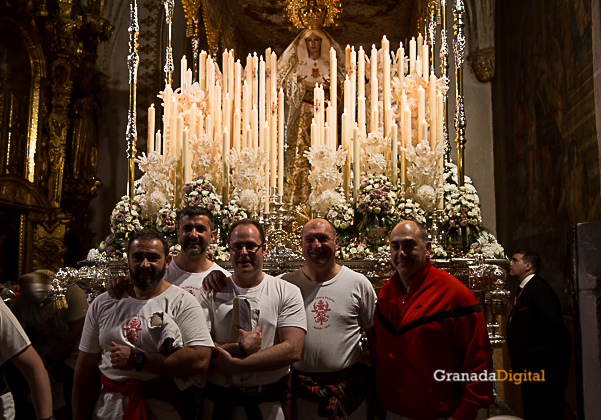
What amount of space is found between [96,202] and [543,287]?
6.73 m

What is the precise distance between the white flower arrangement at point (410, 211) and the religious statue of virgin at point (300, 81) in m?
1.77

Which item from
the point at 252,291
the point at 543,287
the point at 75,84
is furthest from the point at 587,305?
the point at 75,84

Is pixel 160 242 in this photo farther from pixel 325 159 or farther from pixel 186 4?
pixel 186 4

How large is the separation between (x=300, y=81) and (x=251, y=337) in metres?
4.40

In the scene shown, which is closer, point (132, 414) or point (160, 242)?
point (132, 414)

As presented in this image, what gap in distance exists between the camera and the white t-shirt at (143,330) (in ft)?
7.48

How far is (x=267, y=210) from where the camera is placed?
5.00 meters

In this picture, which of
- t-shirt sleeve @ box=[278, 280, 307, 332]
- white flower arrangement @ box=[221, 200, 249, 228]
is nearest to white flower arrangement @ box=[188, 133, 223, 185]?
white flower arrangement @ box=[221, 200, 249, 228]

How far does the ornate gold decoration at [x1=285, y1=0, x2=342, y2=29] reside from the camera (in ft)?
20.2

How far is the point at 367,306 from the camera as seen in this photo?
276 cm

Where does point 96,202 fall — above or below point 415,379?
above

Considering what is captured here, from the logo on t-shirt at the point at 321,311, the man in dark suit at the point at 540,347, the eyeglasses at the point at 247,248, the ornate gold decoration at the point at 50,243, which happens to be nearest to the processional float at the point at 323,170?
the man in dark suit at the point at 540,347

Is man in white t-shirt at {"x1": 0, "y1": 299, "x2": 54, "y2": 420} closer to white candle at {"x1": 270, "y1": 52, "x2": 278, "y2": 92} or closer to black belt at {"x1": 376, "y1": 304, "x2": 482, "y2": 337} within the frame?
black belt at {"x1": 376, "y1": 304, "x2": 482, "y2": 337}

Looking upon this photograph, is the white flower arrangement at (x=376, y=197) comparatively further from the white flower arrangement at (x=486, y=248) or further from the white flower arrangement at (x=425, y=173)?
the white flower arrangement at (x=486, y=248)
